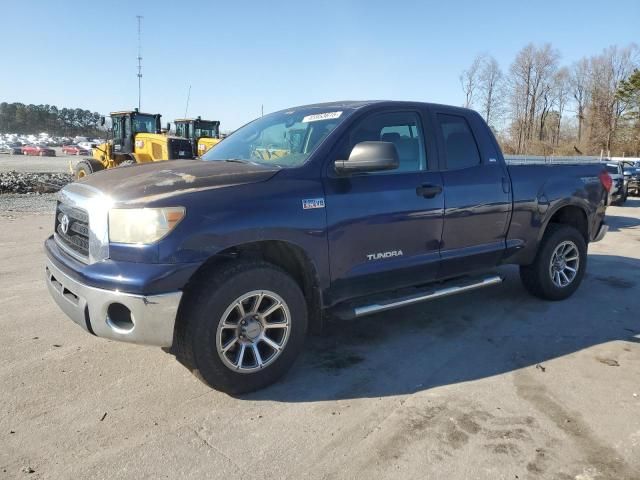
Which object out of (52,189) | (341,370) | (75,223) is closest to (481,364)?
(341,370)

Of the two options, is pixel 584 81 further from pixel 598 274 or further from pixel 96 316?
pixel 96 316

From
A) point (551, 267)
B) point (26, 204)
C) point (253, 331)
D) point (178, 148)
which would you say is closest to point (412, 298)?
point (253, 331)

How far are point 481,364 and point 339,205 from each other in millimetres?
1678

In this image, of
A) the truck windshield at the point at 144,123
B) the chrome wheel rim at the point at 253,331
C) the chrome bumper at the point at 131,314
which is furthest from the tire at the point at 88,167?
the chrome wheel rim at the point at 253,331

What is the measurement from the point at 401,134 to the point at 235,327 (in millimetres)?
2135

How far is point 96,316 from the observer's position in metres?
2.97

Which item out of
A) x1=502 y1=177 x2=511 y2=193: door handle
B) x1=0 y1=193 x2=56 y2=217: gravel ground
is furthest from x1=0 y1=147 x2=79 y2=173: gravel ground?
x1=502 y1=177 x2=511 y2=193: door handle

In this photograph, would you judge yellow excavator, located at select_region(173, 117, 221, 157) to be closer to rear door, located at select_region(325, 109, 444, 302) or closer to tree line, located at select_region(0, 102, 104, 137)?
rear door, located at select_region(325, 109, 444, 302)

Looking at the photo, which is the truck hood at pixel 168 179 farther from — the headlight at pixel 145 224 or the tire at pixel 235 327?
the tire at pixel 235 327

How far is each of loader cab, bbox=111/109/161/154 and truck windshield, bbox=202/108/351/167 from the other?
12479 mm

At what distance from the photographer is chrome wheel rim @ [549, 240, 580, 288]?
542 cm

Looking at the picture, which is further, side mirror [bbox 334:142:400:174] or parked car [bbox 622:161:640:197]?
parked car [bbox 622:161:640:197]

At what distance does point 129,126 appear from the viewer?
53.2ft

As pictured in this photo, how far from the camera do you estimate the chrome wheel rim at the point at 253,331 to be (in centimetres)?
319
